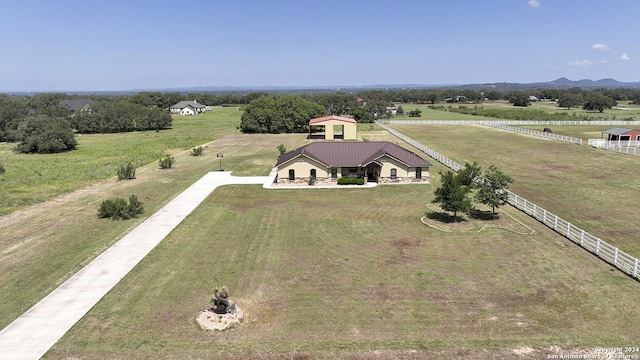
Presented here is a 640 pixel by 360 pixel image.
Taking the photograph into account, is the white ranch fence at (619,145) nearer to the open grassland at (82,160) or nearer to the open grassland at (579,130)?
the open grassland at (579,130)

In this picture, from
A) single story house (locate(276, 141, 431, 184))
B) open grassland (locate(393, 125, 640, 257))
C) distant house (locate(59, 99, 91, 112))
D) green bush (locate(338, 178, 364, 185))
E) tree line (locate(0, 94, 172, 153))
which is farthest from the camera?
distant house (locate(59, 99, 91, 112))

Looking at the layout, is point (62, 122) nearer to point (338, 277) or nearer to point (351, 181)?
point (351, 181)

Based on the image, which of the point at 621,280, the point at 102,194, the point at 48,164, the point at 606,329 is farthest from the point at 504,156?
the point at 48,164

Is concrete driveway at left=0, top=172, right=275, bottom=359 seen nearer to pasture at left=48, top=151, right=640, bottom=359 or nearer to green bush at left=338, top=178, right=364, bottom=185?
pasture at left=48, top=151, right=640, bottom=359

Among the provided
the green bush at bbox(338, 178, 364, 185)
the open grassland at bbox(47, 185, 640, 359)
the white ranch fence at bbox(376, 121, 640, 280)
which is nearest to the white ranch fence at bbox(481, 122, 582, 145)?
the white ranch fence at bbox(376, 121, 640, 280)

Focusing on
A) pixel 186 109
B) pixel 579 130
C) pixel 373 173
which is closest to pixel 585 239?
pixel 373 173

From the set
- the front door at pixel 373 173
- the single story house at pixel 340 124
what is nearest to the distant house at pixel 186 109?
the single story house at pixel 340 124
